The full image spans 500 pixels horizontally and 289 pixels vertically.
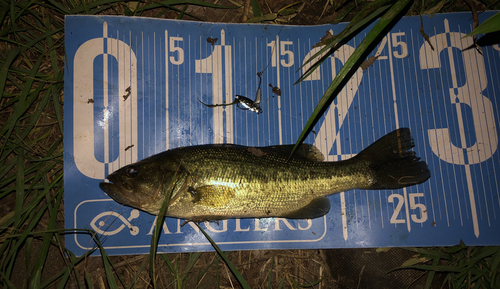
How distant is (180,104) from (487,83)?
3613mm

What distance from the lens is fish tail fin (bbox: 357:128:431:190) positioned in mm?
2727

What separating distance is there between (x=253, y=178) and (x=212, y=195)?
42 centimetres

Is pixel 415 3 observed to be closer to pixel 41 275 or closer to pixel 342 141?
pixel 342 141

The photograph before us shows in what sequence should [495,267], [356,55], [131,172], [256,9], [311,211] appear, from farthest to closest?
[256,9]
[495,267]
[311,211]
[131,172]
[356,55]

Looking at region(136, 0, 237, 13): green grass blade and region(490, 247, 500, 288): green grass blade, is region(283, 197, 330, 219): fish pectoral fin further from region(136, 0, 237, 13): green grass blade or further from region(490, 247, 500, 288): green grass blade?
region(136, 0, 237, 13): green grass blade

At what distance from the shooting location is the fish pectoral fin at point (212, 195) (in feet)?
8.20

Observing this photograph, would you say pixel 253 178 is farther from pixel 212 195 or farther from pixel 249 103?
pixel 249 103

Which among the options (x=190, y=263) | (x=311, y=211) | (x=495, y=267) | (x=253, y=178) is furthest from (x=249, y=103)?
(x=495, y=267)

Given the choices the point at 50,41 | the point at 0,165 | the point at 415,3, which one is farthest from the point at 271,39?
the point at 0,165

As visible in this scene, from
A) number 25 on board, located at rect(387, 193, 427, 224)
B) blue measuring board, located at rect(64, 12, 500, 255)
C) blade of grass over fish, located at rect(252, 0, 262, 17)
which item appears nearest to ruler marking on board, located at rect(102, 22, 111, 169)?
blue measuring board, located at rect(64, 12, 500, 255)

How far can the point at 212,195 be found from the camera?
2.52 meters

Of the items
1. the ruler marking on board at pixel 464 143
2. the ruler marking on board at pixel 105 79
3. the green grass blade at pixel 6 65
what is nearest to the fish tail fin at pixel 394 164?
the ruler marking on board at pixel 464 143

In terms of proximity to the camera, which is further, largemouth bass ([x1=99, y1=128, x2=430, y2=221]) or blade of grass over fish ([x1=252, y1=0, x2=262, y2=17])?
blade of grass over fish ([x1=252, y1=0, x2=262, y2=17])

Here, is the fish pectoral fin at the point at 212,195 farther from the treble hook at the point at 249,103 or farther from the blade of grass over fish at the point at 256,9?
the blade of grass over fish at the point at 256,9
